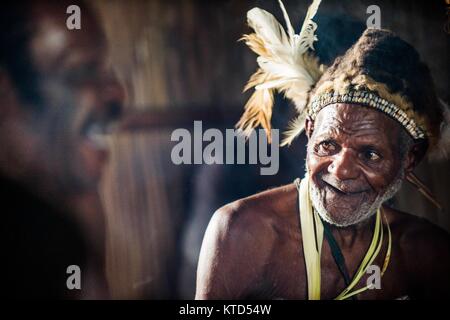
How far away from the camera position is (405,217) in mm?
3725

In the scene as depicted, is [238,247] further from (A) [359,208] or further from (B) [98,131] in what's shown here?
(B) [98,131]

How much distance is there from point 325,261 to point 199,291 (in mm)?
745

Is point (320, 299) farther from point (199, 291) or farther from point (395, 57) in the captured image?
point (395, 57)

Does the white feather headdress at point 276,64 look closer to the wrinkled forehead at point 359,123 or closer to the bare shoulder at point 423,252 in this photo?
the wrinkled forehead at point 359,123

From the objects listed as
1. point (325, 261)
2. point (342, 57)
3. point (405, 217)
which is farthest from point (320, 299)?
point (342, 57)

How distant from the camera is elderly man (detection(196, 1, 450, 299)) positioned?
3594 mm

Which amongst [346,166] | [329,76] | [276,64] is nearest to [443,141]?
[346,166]

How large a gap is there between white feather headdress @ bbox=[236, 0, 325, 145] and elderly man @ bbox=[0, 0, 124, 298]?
788 millimetres

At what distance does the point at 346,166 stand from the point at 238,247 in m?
0.77

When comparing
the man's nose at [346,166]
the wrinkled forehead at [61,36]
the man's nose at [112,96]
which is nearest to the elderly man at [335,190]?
the man's nose at [346,166]

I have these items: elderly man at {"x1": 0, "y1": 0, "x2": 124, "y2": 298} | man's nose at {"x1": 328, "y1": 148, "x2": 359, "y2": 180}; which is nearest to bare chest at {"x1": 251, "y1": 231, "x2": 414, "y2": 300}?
man's nose at {"x1": 328, "y1": 148, "x2": 359, "y2": 180}

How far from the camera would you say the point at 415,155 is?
145 inches

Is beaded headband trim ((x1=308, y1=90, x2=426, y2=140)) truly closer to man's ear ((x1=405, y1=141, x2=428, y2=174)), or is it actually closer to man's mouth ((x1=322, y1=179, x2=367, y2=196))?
man's ear ((x1=405, y1=141, x2=428, y2=174))
